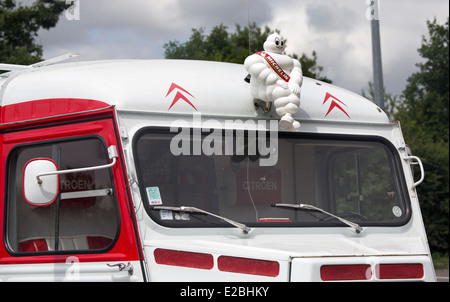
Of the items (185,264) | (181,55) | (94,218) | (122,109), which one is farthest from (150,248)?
(181,55)

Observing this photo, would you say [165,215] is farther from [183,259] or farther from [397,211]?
[397,211]

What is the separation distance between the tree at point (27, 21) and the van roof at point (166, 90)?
46.1 ft

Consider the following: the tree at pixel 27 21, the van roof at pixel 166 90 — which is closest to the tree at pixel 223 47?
the tree at pixel 27 21

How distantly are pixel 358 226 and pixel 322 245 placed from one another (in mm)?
479

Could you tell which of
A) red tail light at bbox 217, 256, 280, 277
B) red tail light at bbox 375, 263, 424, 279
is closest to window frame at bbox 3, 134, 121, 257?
red tail light at bbox 217, 256, 280, 277

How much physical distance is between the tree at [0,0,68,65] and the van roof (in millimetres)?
14064

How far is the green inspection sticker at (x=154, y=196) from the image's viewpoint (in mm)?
4848

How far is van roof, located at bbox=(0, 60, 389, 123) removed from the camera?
511 cm

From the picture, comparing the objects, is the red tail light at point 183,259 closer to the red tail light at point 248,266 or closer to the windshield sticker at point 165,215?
the red tail light at point 248,266

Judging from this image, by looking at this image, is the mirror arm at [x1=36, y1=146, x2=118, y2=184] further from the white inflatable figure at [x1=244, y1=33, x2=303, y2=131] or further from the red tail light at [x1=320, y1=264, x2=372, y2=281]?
the red tail light at [x1=320, y1=264, x2=372, y2=281]

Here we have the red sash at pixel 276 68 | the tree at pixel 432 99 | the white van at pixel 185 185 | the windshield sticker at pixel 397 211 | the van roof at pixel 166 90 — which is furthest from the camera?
the tree at pixel 432 99

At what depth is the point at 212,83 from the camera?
5.37 m
